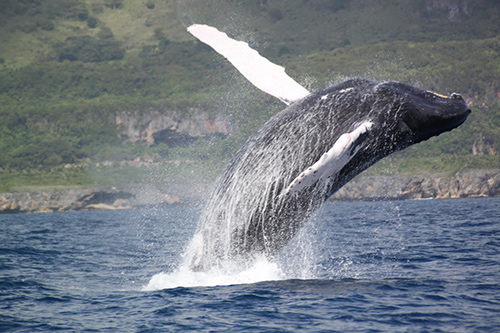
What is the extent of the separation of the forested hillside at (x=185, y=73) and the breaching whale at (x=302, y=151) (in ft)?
187

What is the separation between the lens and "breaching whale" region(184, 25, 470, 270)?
23.0ft

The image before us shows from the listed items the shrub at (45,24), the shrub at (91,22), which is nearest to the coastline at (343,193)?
the shrub at (45,24)

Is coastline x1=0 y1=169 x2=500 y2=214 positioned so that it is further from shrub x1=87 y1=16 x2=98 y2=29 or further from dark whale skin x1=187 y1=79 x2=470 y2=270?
shrub x1=87 y1=16 x2=98 y2=29

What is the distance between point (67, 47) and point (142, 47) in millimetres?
17633

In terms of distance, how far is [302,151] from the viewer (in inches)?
285

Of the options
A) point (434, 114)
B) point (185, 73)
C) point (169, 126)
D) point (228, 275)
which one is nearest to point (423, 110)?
point (434, 114)

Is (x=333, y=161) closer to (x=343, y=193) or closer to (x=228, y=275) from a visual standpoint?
(x=228, y=275)

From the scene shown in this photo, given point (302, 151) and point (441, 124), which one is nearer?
point (441, 124)

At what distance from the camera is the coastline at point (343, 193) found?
7025cm

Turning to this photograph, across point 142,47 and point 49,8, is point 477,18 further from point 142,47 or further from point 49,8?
point 49,8

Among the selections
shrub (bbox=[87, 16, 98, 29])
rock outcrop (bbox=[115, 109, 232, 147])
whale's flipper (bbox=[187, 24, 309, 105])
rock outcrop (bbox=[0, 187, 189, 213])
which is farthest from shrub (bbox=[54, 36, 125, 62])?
whale's flipper (bbox=[187, 24, 309, 105])

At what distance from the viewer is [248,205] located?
24.6ft

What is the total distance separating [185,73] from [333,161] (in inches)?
4462

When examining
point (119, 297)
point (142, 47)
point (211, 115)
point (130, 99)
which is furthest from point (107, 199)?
point (119, 297)
